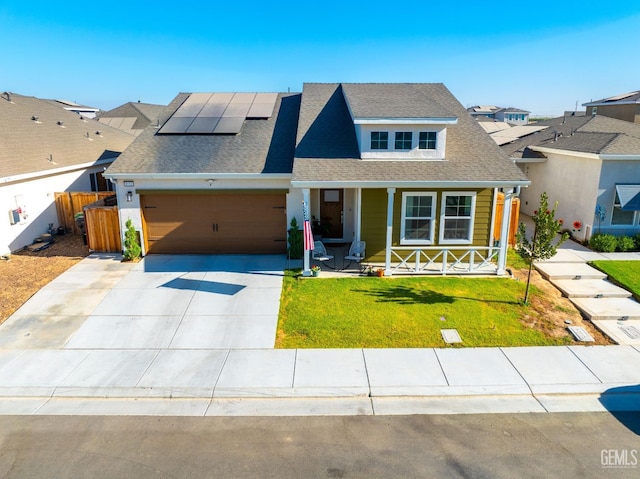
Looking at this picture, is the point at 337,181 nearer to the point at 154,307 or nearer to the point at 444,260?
the point at 444,260

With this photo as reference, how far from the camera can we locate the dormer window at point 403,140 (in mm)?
14050

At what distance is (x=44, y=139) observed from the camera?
1955cm

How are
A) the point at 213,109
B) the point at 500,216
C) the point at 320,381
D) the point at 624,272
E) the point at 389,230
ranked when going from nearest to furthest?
Result: the point at 320,381, the point at 389,230, the point at 624,272, the point at 500,216, the point at 213,109

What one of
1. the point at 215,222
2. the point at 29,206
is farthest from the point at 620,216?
the point at 29,206

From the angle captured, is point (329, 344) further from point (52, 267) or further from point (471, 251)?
point (52, 267)

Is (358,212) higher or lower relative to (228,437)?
higher

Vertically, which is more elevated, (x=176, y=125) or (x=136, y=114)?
(x=136, y=114)

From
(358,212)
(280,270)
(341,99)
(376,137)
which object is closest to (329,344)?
(280,270)

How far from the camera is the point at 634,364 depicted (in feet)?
30.6

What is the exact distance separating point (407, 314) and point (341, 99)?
1038cm

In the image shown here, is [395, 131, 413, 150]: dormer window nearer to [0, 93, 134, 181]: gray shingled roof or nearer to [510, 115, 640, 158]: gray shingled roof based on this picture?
[510, 115, 640, 158]: gray shingled roof

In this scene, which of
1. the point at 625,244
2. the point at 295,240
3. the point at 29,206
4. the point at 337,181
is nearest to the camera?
the point at 337,181

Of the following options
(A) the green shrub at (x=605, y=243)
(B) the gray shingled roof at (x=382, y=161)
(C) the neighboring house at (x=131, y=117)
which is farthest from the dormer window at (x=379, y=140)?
(C) the neighboring house at (x=131, y=117)

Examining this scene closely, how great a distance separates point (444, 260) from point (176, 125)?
37.4 ft
